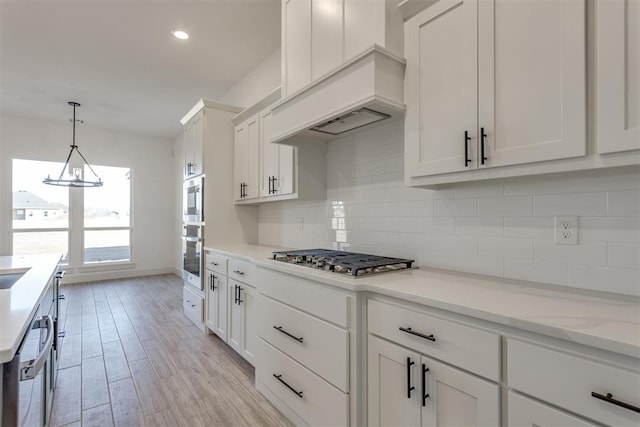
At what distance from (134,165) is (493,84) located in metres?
7.03

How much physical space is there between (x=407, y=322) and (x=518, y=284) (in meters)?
0.58

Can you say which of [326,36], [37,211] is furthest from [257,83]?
[37,211]

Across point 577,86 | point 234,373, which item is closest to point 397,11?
point 577,86

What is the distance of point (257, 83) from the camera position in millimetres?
3832

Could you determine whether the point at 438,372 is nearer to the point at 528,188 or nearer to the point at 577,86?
the point at 528,188

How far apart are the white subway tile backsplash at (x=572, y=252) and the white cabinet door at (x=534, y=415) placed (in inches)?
27.4

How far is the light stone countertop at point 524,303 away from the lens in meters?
0.89

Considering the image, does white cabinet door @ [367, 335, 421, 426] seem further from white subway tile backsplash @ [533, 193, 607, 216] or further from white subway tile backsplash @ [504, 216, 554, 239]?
white subway tile backsplash @ [533, 193, 607, 216]

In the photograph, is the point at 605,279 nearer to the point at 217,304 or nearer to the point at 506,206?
the point at 506,206

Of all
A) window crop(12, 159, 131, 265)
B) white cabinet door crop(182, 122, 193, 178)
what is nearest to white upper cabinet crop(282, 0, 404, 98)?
white cabinet door crop(182, 122, 193, 178)

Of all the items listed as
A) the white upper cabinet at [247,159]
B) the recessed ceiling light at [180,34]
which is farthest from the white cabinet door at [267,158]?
the recessed ceiling light at [180,34]

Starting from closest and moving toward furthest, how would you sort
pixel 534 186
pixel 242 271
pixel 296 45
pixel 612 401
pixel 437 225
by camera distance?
pixel 612 401, pixel 534 186, pixel 437 225, pixel 296 45, pixel 242 271

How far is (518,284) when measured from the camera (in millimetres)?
1458

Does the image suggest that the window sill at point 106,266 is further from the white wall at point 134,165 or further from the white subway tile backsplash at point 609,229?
the white subway tile backsplash at point 609,229
